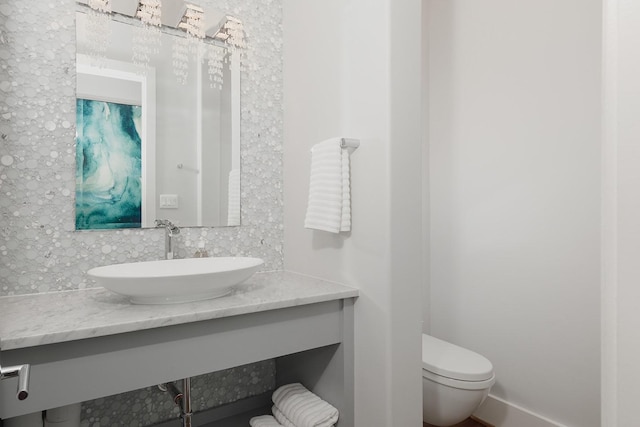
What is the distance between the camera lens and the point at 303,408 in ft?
4.45

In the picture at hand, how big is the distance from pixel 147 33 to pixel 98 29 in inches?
7.2

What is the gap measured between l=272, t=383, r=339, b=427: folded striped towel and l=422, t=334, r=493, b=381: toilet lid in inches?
20.8

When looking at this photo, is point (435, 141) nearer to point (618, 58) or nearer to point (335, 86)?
point (335, 86)

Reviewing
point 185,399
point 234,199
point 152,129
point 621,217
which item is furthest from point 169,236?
point 621,217

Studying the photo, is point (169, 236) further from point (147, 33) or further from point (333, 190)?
point (147, 33)

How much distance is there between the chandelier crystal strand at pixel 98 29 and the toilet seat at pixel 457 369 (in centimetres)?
186

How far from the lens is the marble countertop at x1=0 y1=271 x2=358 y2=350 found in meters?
0.86

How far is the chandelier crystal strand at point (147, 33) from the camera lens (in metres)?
1.48

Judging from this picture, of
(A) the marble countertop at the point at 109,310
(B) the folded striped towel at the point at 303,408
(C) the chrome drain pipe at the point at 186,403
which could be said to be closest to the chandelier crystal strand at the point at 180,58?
(A) the marble countertop at the point at 109,310

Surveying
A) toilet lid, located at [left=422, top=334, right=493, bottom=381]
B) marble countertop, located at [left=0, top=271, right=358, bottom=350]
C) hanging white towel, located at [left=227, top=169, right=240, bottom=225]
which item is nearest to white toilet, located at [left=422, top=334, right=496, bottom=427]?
toilet lid, located at [left=422, top=334, right=493, bottom=381]

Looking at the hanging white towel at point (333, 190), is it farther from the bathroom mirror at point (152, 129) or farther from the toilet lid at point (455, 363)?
the toilet lid at point (455, 363)

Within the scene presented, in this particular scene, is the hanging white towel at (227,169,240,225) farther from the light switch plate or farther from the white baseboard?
the white baseboard

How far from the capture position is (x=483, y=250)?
2.07m

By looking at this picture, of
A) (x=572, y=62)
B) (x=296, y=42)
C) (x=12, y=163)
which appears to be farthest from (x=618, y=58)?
(x=12, y=163)
